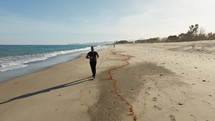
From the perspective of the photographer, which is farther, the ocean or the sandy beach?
the ocean

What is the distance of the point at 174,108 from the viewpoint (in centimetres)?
567

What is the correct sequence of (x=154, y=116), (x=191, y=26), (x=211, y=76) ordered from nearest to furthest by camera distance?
(x=154, y=116) → (x=211, y=76) → (x=191, y=26)

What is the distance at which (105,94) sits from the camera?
7.55 m

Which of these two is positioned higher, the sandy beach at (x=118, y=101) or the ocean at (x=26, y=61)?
the sandy beach at (x=118, y=101)

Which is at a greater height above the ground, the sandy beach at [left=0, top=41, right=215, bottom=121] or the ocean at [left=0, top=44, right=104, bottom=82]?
the sandy beach at [left=0, top=41, right=215, bottom=121]

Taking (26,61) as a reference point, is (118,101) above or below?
above

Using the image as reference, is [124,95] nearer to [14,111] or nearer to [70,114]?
[70,114]

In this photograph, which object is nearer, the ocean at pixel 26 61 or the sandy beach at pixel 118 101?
the sandy beach at pixel 118 101

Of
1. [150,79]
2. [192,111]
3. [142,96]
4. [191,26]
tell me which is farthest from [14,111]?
[191,26]

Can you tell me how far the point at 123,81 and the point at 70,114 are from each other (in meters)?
4.10

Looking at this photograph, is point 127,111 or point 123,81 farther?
point 123,81

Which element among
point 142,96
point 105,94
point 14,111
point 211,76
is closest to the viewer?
point 14,111

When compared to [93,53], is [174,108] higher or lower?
lower

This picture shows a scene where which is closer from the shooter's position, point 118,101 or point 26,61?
point 118,101
